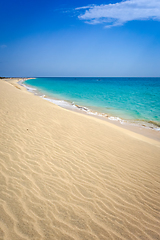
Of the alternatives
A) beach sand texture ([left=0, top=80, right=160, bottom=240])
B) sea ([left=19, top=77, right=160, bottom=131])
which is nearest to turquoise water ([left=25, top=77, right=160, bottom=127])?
sea ([left=19, top=77, right=160, bottom=131])

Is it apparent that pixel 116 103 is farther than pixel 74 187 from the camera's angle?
Yes

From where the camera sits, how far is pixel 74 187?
3.11 m

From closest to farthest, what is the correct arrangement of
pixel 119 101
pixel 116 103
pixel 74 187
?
pixel 74 187 → pixel 116 103 → pixel 119 101

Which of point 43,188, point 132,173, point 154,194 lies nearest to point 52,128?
point 43,188

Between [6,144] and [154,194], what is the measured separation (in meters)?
4.68

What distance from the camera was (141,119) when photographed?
10625 millimetres

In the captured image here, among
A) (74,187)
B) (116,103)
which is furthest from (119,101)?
(74,187)

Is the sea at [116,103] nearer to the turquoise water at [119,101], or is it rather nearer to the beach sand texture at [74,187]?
the turquoise water at [119,101]

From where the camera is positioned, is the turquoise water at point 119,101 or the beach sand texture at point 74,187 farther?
the turquoise water at point 119,101

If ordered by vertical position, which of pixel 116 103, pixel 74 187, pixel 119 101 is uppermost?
pixel 119 101

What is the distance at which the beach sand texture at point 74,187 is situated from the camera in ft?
7.48

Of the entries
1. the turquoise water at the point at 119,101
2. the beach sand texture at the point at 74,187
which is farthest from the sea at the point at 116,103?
the beach sand texture at the point at 74,187

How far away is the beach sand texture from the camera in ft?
7.48

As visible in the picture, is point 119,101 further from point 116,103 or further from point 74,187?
point 74,187
